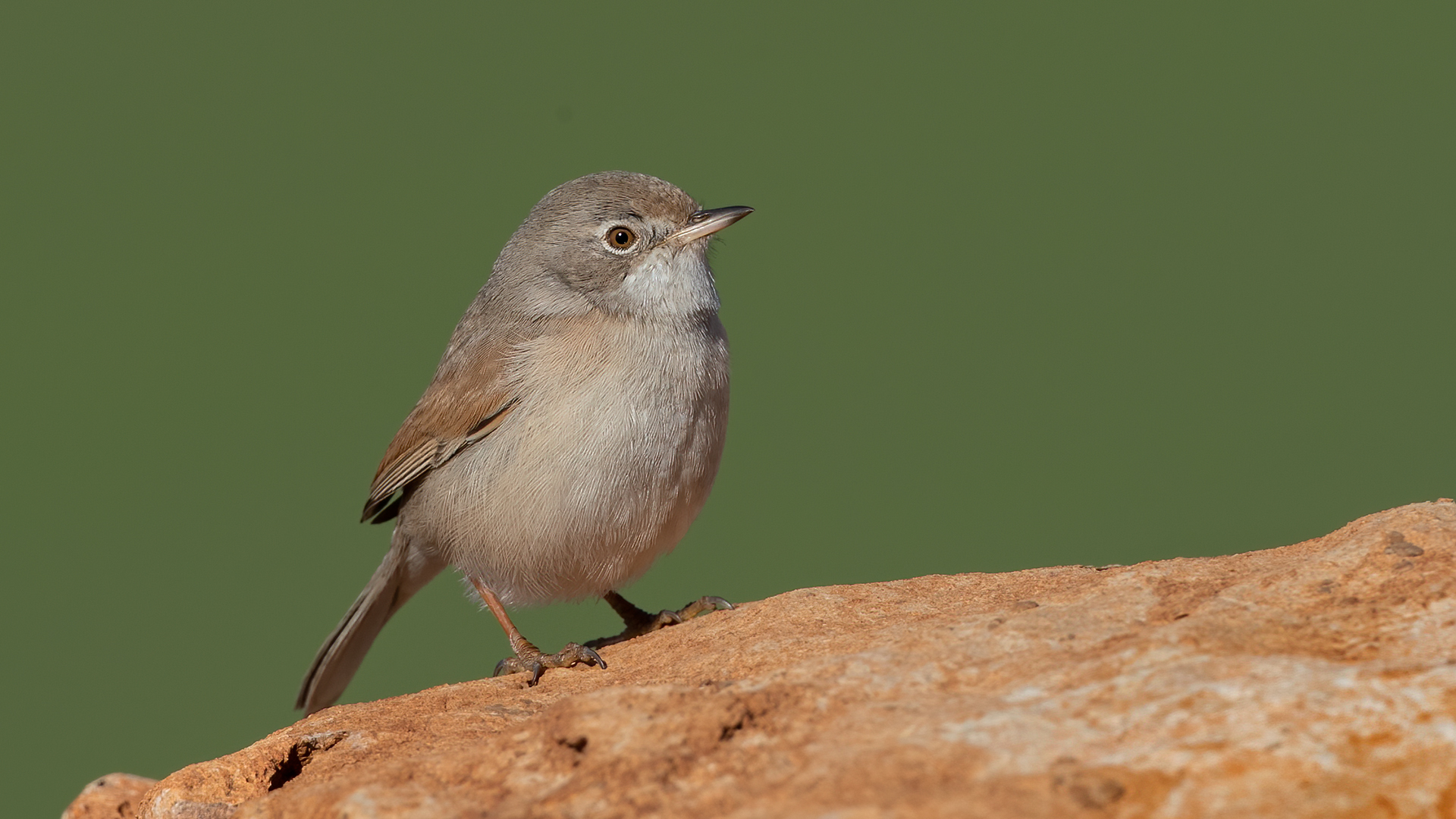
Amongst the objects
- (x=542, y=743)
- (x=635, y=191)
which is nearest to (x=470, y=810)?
(x=542, y=743)

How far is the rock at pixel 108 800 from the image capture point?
5.44 metres

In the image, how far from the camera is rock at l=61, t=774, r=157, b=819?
544 cm

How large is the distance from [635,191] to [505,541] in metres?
2.19

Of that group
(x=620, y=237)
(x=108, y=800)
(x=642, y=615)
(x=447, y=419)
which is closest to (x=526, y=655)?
(x=642, y=615)

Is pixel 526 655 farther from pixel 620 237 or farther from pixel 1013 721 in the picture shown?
pixel 1013 721

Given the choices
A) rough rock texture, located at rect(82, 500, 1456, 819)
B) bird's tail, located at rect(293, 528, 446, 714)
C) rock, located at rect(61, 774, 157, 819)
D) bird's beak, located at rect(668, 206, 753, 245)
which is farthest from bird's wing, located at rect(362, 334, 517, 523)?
rock, located at rect(61, 774, 157, 819)

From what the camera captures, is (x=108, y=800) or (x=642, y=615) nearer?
(x=108, y=800)

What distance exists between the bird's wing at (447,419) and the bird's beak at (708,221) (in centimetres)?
124

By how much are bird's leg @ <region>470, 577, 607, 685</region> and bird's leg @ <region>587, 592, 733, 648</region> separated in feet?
1.36

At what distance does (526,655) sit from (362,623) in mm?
1651

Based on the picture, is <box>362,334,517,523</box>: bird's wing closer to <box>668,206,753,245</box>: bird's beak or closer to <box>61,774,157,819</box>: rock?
<box>668,206,753,245</box>: bird's beak

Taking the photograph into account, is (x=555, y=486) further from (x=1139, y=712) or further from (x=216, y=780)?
(x=1139, y=712)

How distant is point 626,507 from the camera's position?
6.27 metres

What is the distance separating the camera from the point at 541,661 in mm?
6148
